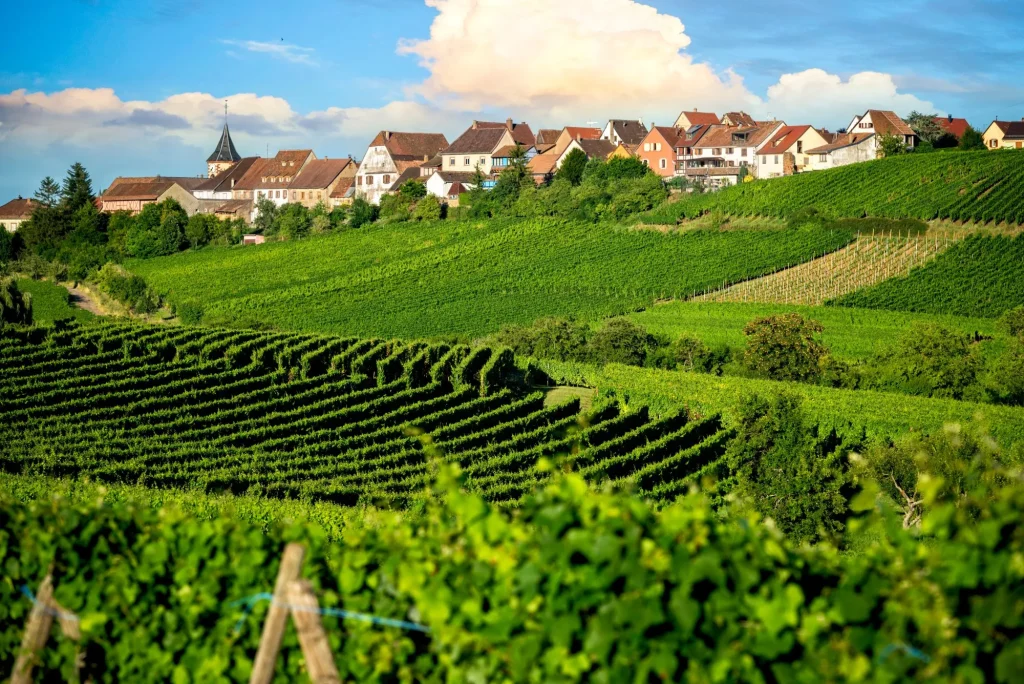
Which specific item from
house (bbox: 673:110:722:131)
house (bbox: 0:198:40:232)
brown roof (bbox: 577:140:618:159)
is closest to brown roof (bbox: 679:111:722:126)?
house (bbox: 673:110:722:131)

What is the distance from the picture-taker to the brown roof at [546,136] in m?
124

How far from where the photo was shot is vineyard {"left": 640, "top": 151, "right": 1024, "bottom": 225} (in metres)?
69.8

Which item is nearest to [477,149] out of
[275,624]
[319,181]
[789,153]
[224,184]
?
[319,181]

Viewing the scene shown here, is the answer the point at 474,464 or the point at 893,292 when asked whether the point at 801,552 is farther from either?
the point at 893,292

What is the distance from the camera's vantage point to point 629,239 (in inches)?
3034

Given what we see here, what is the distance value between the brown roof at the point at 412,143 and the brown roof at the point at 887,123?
4669cm

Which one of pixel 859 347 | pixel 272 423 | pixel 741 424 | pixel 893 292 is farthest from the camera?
pixel 893 292

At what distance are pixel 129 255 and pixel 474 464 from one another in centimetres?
7866

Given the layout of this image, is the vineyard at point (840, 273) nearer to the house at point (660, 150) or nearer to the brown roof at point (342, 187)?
the house at point (660, 150)

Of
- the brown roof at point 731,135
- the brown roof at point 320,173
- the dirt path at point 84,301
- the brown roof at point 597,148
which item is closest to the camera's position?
the dirt path at point 84,301

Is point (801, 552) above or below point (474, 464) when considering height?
above

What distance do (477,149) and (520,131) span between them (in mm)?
11623

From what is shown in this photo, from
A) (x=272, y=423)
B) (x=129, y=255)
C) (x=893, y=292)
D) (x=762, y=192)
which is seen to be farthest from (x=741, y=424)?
(x=129, y=255)

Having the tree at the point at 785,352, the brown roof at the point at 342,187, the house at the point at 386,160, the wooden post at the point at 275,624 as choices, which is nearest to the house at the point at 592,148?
the house at the point at 386,160
